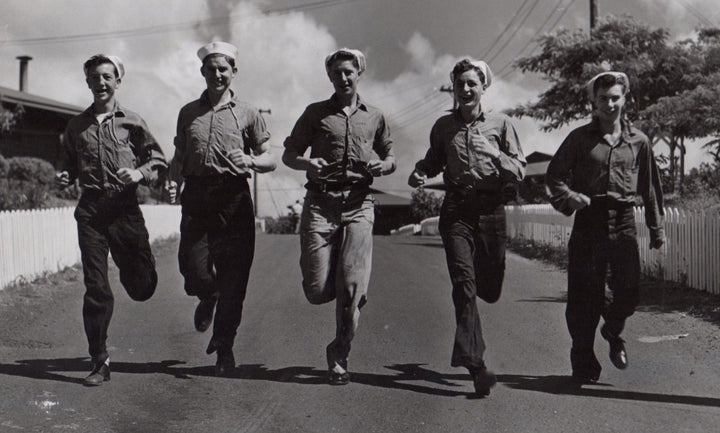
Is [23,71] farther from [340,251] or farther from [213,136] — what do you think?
[340,251]

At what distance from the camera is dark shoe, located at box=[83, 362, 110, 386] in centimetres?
559

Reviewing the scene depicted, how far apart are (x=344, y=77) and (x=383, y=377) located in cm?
200

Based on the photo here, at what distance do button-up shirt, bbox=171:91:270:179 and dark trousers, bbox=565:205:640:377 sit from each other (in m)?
2.22

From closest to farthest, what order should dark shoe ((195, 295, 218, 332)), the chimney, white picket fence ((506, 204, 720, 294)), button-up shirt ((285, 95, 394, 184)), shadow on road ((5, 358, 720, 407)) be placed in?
shadow on road ((5, 358, 720, 407)) < button-up shirt ((285, 95, 394, 184)) < dark shoe ((195, 295, 218, 332)) < white picket fence ((506, 204, 720, 294)) < the chimney

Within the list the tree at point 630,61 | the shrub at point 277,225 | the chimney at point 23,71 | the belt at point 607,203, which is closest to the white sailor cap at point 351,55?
the belt at point 607,203

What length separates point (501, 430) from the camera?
4645mm

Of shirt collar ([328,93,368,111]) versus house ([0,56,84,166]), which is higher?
house ([0,56,84,166])

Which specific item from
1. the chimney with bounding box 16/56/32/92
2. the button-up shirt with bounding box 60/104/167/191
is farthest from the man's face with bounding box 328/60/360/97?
the chimney with bounding box 16/56/32/92

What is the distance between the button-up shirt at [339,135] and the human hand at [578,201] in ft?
4.02

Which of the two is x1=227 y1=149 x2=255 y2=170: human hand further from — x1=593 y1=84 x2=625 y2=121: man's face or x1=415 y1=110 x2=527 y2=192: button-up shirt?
x1=593 y1=84 x2=625 y2=121: man's face

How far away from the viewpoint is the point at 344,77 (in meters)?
5.66

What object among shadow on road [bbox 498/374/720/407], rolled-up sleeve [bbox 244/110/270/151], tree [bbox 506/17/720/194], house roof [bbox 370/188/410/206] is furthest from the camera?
house roof [bbox 370/188/410/206]

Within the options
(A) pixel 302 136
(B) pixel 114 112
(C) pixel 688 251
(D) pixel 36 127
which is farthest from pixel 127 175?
(D) pixel 36 127

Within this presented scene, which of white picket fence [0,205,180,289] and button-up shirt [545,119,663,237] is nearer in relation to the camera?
button-up shirt [545,119,663,237]
